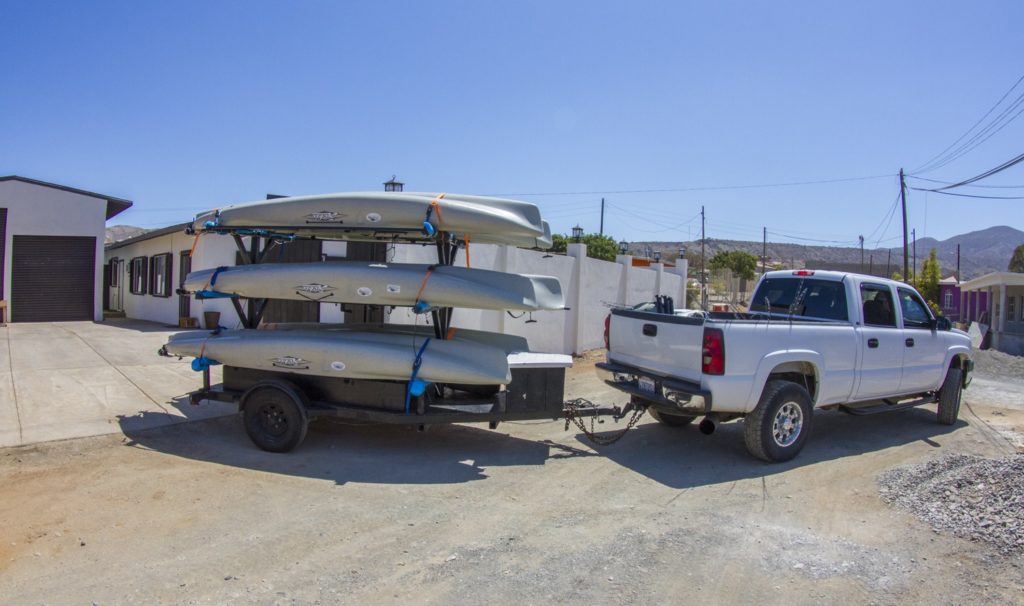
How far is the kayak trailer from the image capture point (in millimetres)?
6512

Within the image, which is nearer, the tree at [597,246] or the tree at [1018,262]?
the tree at [597,246]

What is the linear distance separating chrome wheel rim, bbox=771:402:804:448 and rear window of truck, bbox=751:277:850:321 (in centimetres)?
117

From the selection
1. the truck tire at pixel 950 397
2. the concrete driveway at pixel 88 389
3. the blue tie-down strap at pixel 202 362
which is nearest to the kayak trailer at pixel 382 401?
the blue tie-down strap at pixel 202 362

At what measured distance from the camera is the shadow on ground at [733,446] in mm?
6457

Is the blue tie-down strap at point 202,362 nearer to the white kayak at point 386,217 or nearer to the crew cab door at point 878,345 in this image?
the white kayak at point 386,217

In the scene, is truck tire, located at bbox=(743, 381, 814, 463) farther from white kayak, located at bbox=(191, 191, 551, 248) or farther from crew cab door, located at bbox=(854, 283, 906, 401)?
white kayak, located at bbox=(191, 191, 551, 248)

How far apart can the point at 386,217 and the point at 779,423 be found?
4.49 meters

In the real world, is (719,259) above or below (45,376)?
above

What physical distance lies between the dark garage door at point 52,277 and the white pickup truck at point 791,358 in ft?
62.1

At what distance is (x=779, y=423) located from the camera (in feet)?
22.0

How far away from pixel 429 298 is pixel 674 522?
A: 2.92 metres

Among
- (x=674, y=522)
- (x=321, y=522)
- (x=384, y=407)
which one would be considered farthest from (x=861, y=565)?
(x=384, y=407)

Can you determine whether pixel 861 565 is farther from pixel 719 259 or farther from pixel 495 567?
pixel 719 259

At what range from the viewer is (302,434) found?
6566 millimetres
